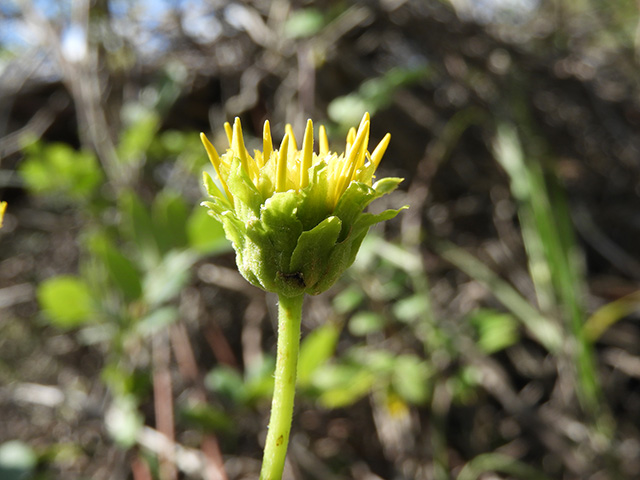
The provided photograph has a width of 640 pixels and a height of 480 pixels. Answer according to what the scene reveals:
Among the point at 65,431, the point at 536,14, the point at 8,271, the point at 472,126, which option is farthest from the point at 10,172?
the point at 536,14

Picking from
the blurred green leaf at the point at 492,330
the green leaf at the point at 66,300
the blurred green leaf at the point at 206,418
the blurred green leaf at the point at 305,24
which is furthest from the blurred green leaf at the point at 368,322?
the blurred green leaf at the point at 305,24

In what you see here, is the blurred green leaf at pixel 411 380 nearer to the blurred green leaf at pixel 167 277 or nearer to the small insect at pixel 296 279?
the blurred green leaf at pixel 167 277

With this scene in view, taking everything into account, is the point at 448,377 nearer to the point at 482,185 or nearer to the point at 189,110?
the point at 482,185

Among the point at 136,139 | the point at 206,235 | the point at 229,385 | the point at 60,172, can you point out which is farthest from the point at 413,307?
the point at 60,172

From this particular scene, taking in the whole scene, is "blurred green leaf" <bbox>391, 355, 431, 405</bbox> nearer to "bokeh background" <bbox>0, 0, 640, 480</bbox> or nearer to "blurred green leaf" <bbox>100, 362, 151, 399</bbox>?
"bokeh background" <bbox>0, 0, 640, 480</bbox>

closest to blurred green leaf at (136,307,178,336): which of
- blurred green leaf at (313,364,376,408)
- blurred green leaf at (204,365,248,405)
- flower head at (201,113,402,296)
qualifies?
blurred green leaf at (204,365,248,405)
